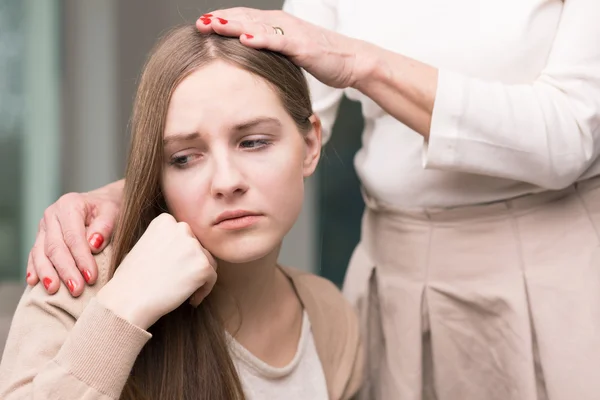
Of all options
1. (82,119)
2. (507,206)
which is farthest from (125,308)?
(82,119)

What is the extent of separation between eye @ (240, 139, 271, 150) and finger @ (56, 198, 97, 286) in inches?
10.8

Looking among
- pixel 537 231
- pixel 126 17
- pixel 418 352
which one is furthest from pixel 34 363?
pixel 126 17

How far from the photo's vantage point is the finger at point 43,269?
3.54 ft

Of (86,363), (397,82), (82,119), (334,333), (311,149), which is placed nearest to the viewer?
(86,363)

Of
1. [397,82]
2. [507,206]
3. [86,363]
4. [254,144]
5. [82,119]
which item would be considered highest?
[397,82]

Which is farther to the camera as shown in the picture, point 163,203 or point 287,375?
point 287,375

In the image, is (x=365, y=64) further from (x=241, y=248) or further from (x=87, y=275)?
(x=87, y=275)

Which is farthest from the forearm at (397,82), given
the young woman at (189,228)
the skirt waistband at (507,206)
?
the skirt waistband at (507,206)

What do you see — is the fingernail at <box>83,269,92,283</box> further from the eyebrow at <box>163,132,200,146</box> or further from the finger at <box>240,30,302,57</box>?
the finger at <box>240,30,302,57</box>

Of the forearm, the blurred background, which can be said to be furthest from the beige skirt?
the blurred background

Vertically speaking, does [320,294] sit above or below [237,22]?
below

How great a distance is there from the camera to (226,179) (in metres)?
1.07

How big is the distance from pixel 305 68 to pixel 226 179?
9.0 inches

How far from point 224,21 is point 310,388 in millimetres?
646
